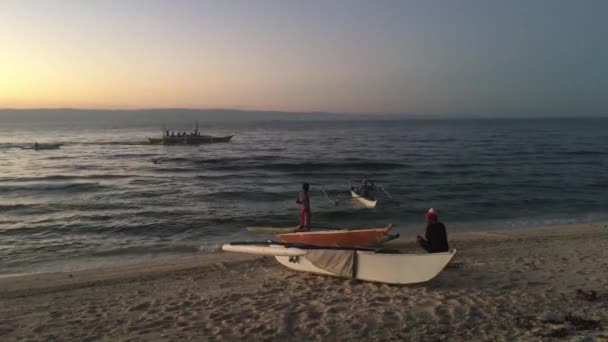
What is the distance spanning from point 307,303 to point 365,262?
4.73ft

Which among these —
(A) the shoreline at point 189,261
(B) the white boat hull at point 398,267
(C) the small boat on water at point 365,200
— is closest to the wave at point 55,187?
(C) the small boat on water at point 365,200

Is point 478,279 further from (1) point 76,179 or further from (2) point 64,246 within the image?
(1) point 76,179

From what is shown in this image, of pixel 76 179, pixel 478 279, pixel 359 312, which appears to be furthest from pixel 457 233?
pixel 76 179

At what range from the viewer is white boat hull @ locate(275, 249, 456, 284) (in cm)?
725

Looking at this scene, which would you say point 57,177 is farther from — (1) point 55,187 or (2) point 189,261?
(2) point 189,261

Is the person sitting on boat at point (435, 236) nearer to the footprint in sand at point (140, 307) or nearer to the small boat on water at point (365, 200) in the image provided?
the footprint in sand at point (140, 307)

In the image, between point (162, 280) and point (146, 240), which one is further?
point (146, 240)

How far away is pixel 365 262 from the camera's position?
7.86m

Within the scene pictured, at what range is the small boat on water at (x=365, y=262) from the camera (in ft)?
24.1

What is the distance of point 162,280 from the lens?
30.0 feet

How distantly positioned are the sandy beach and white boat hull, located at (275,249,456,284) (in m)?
0.20

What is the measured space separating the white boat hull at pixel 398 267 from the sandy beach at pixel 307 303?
20cm

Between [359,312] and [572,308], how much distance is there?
126 inches

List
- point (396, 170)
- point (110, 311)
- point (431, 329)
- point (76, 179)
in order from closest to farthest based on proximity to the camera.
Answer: point (431, 329), point (110, 311), point (76, 179), point (396, 170)
